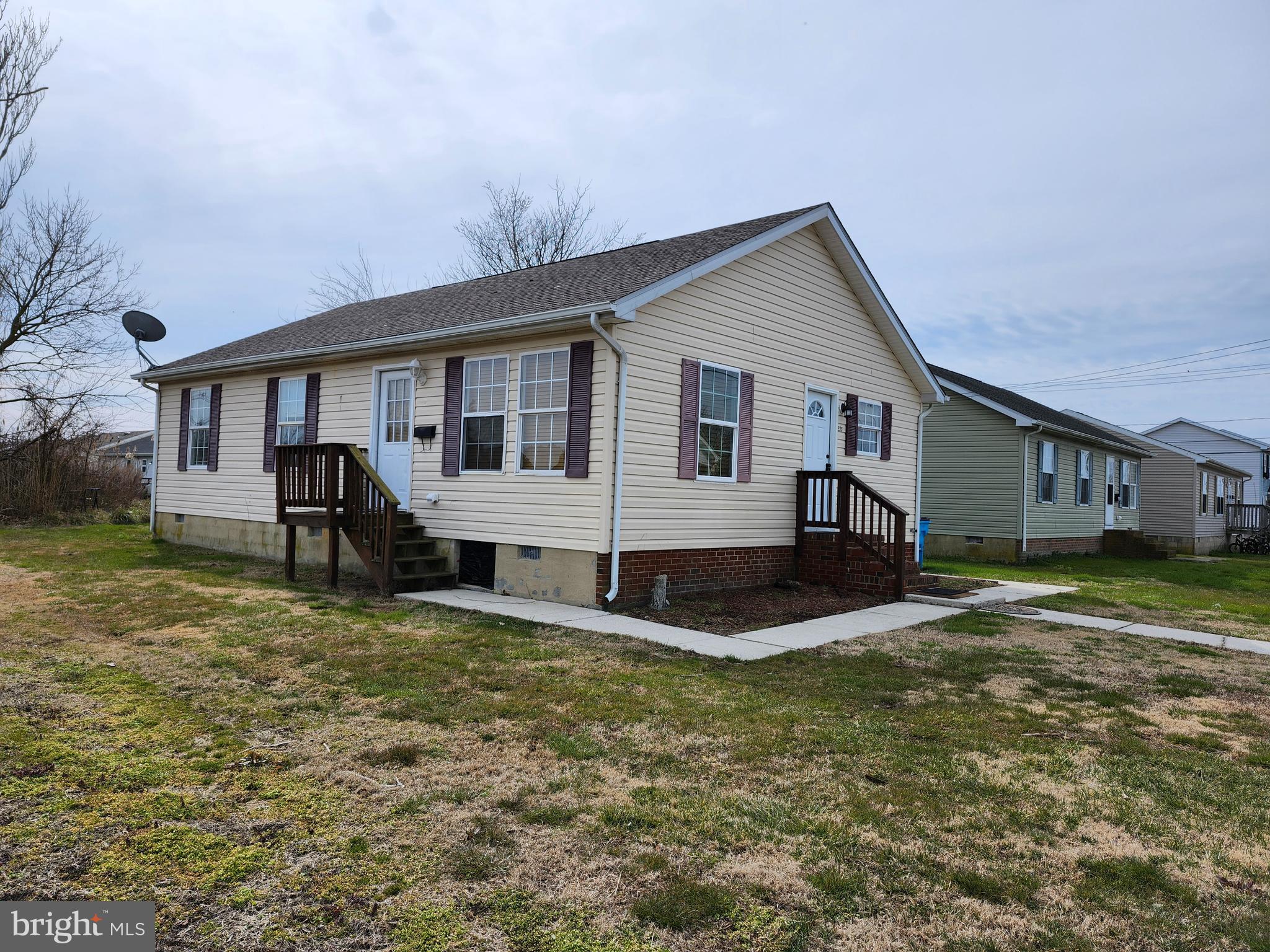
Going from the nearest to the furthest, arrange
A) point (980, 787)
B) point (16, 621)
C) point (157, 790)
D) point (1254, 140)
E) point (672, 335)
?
point (157, 790), point (980, 787), point (16, 621), point (672, 335), point (1254, 140)

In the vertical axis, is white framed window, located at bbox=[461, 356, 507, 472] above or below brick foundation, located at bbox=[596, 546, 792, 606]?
above

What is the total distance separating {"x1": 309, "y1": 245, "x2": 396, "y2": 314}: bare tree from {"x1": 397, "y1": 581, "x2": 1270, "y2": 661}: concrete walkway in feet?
84.7

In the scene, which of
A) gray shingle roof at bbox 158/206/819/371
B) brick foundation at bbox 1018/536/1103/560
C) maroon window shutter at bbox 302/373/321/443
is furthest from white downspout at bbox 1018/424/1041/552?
maroon window shutter at bbox 302/373/321/443

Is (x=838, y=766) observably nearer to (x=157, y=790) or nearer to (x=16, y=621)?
(x=157, y=790)

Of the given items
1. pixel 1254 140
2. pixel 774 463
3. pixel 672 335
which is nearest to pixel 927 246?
pixel 1254 140

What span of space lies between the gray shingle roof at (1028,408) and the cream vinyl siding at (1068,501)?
0.42m

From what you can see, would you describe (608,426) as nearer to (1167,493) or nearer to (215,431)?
(215,431)

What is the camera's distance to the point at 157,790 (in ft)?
11.1

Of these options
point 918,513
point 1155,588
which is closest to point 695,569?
point 918,513

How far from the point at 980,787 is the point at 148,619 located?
23.5ft

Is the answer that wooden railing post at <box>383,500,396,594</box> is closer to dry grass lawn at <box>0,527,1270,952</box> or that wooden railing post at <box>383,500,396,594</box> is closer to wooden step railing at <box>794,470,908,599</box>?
dry grass lawn at <box>0,527,1270,952</box>

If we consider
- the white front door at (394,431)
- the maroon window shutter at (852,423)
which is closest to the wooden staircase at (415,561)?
the white front door at (394,431)

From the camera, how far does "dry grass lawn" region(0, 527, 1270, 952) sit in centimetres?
253

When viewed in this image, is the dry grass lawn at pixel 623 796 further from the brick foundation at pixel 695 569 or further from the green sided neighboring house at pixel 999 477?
the green sided neighboring house at pixel 999 477
